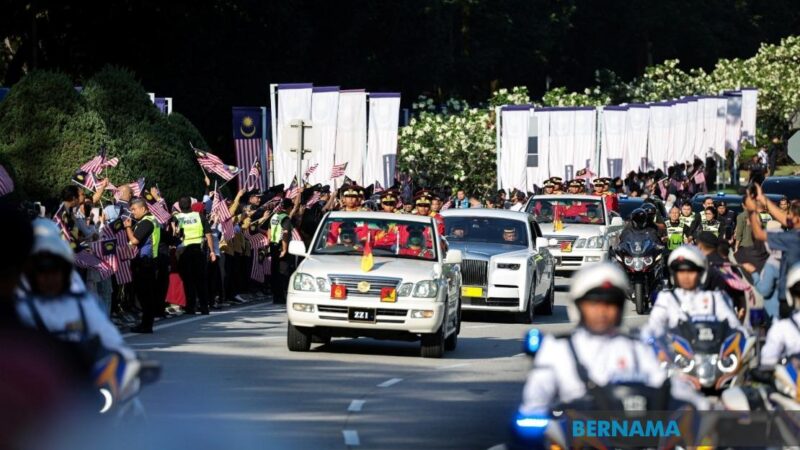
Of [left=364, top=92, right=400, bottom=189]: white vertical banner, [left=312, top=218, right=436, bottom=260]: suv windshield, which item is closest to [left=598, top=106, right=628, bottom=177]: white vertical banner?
[left=364, top=92, right=400, bottom=189]: white vertical banner

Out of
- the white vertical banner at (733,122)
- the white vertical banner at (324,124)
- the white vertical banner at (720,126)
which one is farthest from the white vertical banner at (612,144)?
the white vertical banner at (733,122)

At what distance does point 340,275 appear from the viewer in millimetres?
21500

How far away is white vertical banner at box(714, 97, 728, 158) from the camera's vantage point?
7665 cm

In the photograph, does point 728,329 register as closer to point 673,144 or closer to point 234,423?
point 234,423

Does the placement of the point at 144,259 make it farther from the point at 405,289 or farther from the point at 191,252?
the point at 405,289

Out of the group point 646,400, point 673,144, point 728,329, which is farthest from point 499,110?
point 646,400

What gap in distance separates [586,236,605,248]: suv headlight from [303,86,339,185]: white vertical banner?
A: 257 inches

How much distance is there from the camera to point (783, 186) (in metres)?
48.2

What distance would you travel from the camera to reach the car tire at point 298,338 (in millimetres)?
21984

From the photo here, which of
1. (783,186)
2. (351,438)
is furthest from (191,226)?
(783,186)

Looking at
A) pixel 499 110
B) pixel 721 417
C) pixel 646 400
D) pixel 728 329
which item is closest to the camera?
pixel 646 400

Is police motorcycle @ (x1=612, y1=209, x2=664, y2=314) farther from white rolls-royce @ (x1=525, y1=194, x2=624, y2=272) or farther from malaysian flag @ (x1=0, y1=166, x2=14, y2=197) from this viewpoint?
malaysian flag @ (x1=0, y1=166, x2=14, y2=197)

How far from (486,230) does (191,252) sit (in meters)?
4.71

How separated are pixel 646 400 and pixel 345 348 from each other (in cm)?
1420
